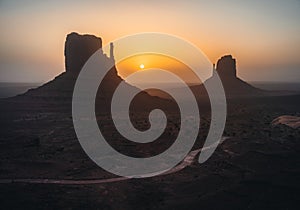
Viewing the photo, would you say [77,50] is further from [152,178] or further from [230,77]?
[230,77]

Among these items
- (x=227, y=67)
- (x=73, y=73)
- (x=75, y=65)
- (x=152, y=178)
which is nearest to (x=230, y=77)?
(x=227, y=67)

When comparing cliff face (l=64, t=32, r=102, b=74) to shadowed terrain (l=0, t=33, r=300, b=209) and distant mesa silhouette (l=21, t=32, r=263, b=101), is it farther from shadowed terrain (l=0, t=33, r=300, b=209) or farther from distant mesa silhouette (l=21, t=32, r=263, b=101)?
shadowed terrain (l=0, t=33, r=300, b=209)

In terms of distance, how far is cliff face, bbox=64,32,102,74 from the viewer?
100 metres

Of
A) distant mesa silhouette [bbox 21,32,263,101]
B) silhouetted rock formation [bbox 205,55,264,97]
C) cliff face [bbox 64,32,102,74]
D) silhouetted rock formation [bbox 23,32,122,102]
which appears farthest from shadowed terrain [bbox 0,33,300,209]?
silhouetted rock formation [bbox 205,55,264,97]

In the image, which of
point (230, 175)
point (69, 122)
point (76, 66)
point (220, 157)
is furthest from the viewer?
point (76, 66)

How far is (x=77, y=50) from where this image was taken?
101 meters

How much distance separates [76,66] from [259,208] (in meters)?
84.4

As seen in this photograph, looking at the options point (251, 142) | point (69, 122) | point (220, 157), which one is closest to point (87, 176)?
point (220, 157)

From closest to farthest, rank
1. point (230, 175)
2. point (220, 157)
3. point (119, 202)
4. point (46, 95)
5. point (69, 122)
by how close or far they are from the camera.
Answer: point (119, 202) < point (230, 175) < point (220, 157) < point (69, 122) < point (46, 95)

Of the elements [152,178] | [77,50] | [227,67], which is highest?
[227,67]

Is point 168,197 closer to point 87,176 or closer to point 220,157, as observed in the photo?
point 87,176

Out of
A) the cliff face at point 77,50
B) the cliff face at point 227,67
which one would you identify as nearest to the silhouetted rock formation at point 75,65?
the cliff face at point 77,50

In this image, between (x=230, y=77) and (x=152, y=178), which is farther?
(x=230, y=77)

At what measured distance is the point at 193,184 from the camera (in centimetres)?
2852
